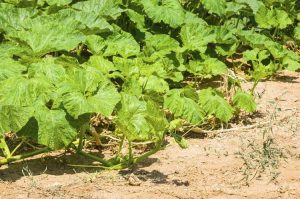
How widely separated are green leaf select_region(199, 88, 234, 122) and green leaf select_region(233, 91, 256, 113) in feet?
0.61

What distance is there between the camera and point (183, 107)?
424 cm

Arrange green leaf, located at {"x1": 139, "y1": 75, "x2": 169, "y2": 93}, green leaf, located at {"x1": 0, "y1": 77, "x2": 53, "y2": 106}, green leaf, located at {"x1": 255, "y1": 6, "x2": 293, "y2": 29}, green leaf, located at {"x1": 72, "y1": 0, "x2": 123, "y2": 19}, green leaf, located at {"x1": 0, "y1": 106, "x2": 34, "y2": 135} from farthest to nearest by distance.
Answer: green leaf, located at {"x1": 255, "y1": 6, "x2": 293, "y2": 29}
green leaf, located at {"x1": 72, "y1": 0, "x2": 123, "y2": 19}
green leaf, located at {"x1": 139, "y1": 75, "x2": 169, "y2": 93}
green leaf, located at {"x1": 0, "y1": 77, "x2": 53, "y2": 106}
green leaf, located at {"x1": 0, "y1": 106, "x2": 34, "y2": 135}

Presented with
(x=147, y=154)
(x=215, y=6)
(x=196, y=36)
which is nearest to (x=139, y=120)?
(x=147, y=154)

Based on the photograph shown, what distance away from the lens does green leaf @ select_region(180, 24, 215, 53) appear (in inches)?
204

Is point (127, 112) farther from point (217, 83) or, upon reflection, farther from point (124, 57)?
point (217, 83)

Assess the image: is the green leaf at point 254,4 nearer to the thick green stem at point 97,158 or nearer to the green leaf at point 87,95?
the green leaf at point 87,95

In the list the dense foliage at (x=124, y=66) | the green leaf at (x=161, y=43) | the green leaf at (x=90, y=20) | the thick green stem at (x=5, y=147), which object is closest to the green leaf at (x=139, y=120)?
the dense foliage at (x=124, y=66)

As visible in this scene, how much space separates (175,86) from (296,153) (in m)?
1.34

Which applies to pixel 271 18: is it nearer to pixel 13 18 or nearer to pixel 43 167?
pixel 13 18

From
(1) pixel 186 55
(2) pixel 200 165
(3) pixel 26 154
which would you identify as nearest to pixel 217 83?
(1) pixel 186 55

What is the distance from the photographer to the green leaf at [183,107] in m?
4.22

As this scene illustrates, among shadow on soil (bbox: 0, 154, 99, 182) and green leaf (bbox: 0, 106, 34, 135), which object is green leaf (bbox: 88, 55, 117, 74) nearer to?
shadow on soil (bbox: 0, 154, 99, 182)

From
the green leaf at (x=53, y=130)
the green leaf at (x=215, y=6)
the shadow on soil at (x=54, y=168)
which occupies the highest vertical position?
the green leaf at (x=215, y=6)

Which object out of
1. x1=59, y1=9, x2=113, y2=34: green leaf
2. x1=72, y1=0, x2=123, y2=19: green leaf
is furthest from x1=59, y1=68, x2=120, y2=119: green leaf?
x1=72, y1=0, x2=123, y2=19: green leaf
